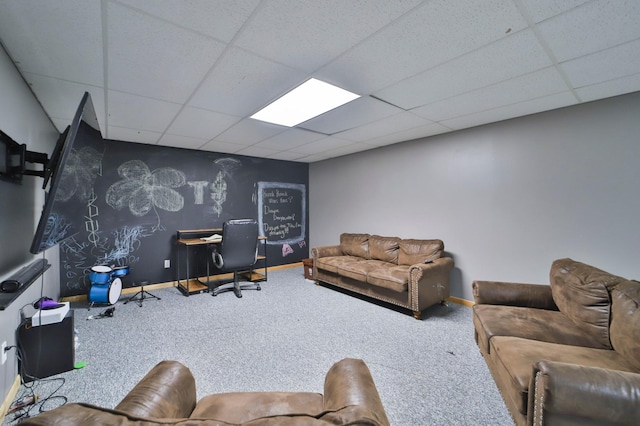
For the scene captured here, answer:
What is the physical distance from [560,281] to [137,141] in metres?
5.35

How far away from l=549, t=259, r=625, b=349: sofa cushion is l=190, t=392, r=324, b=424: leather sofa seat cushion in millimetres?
1970

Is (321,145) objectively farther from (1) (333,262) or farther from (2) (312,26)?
(2) (312,26)

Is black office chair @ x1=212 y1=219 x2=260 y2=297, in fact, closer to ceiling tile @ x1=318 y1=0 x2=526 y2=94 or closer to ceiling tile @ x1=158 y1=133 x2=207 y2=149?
ceiling tile @ x1=158 y1=133 x2=207 y2=149

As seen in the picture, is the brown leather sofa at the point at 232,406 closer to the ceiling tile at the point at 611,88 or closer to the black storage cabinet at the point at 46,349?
the black storage cabinet at the point at 46,349

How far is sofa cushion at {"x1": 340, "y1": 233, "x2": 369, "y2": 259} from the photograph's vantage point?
4.60m

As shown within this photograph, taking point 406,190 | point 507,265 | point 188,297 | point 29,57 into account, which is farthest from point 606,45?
point 188,297

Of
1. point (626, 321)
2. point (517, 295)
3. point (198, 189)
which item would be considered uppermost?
point (198, 189)

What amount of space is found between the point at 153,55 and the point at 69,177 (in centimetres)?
94

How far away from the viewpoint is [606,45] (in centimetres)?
171

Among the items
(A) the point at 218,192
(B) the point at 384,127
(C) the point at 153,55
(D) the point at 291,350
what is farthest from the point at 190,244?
(B) the point at 384,127

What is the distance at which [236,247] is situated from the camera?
4.05 metres

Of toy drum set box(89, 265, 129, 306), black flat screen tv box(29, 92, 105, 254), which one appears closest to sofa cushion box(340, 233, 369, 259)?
toy drum set box(89, 265, 129, 306)

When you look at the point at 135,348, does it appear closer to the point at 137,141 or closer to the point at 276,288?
the point at 276,288

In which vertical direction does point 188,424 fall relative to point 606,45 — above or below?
below
